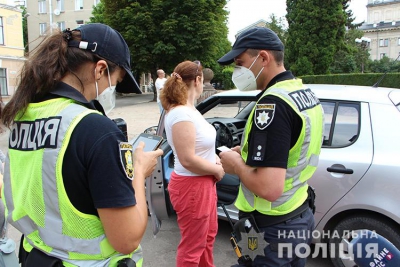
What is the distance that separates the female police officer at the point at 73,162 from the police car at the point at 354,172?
4.96ft

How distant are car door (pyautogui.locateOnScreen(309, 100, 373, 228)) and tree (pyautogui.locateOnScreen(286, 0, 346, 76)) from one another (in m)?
22.8

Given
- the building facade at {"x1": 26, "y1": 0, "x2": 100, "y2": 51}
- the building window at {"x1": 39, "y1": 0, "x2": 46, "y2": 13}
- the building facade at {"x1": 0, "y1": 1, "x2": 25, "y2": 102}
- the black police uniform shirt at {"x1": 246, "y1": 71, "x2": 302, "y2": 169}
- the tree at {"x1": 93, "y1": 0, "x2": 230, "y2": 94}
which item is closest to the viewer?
the black police uniform shirt at {"x1": 246, "y1": 71, "x2": 302, "y2": 169}

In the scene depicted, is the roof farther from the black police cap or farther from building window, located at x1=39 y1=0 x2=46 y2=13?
building window, located at x1=39 y1=0 x2=46 y2=13

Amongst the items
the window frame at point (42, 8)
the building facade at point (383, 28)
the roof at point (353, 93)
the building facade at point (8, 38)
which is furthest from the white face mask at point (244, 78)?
the building facade at point (383, 28)

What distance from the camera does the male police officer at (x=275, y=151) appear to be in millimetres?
1488

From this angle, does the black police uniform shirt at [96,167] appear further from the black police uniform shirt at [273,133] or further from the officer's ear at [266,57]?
the officer's ear at [266,57]

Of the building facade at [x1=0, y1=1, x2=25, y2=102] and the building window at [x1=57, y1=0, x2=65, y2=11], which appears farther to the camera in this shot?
the building window at [x1=57, y1=0, x2=65, y2=11]

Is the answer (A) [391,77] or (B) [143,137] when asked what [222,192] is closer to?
(B) [143,137]

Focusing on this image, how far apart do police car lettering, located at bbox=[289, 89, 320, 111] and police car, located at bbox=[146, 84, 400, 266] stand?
1.10m

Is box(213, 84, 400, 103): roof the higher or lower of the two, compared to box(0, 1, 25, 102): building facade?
lower

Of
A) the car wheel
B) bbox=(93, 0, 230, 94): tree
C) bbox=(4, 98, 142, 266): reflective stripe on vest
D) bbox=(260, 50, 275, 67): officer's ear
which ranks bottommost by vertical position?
the car wheel

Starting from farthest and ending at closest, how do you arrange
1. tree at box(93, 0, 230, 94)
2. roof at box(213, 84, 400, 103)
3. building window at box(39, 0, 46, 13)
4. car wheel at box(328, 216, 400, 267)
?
building window at box(39, 0, 46, 13)
tree at box(93, 0, 230, 94)
roof at box(213, 84, 400, 103)
car wheel at box(328, 216, 400, 267)

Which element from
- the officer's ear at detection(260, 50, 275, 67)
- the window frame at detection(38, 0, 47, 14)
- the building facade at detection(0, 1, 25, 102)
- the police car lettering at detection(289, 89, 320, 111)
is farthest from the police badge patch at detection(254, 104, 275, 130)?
the window frame at detection(38, 0, 47, 14)

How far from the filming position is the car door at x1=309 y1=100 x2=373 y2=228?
255 cm
